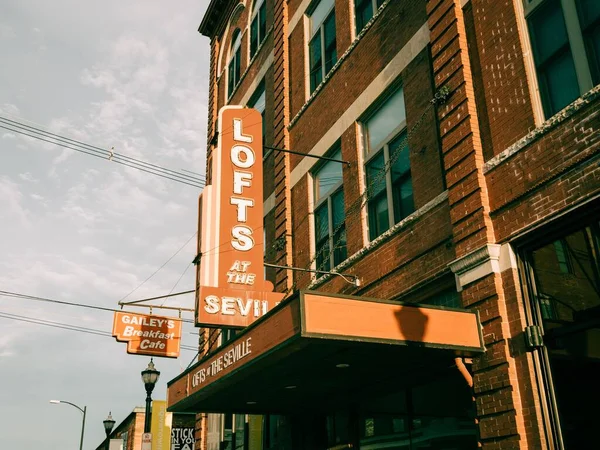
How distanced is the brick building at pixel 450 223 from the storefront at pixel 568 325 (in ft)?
0.07

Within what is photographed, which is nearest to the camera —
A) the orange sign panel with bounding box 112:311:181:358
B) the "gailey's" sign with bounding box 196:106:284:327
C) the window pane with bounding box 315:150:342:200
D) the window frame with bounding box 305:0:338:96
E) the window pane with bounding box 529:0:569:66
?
the window pane with bounding box 529:0:569:66

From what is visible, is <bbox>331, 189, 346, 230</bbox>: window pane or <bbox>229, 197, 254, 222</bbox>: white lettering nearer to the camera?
<bbox>229, 197, 254, 222</bbox>: white lettering

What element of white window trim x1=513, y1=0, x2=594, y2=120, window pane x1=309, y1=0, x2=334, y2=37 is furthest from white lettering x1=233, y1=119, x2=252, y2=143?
white window trim x1=513, y1=0, x2=594, y2=120

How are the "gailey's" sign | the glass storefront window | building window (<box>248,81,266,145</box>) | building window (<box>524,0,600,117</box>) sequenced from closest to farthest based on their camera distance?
the glass storefront window, building window (<box>524,0,600,117</box>), the "gailey's" sign, building window (<box>248,81,266,145</box>)

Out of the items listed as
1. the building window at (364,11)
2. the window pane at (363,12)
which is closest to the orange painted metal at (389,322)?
the building window at (364,11)

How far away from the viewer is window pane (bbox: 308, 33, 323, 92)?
16.7 metres

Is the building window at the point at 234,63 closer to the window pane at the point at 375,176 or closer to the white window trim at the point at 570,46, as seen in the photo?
the window pane at the point at 375,176

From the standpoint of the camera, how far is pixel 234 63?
24.5 m

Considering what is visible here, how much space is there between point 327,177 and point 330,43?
361cm

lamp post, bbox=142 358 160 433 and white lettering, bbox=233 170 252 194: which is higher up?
white lettering, bbox=233 170 252 194

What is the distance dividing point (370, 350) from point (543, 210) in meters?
2.97

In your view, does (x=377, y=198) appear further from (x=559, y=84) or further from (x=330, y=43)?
(x=330, y=43)

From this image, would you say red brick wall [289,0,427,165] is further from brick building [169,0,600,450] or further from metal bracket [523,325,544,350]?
metal bracket [523,325,544,350]

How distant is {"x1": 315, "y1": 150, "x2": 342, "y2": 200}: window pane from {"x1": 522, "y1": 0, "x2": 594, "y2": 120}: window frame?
19.9 ft
